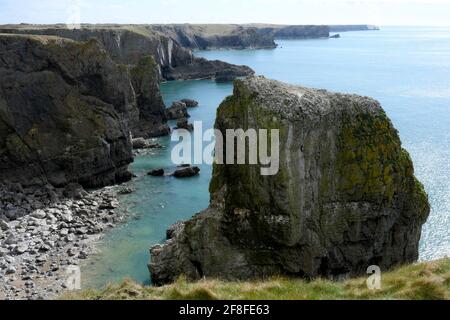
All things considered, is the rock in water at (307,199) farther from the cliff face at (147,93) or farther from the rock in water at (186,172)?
the cliff face at (147,93)

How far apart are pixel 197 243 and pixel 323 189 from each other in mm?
8699

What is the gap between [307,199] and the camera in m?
30.1

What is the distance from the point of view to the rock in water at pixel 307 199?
29.6 meters

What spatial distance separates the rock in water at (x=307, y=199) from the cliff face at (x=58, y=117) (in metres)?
28.0

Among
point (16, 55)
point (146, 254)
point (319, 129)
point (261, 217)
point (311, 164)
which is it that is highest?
point (16, 55)

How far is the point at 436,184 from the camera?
57.1 metres

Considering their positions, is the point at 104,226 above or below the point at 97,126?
below

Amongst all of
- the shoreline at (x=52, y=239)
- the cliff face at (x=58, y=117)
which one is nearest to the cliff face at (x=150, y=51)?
the cliff face at (x=58, y=117)

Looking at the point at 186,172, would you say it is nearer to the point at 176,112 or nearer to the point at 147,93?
the point at 147,93

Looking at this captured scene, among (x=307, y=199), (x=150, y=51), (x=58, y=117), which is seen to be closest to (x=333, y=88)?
(x=150, y=51)

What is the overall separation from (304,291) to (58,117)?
45.9 m

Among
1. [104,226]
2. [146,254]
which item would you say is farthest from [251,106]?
[104,226]

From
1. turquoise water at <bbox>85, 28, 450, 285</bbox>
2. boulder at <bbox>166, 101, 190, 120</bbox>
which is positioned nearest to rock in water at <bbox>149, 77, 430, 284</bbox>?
turquoise water at <bbox>85, 28, 450, 285</bbox>

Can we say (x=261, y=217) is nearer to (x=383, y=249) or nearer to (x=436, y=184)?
(x=383, y=249)
